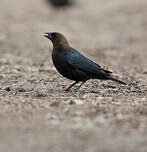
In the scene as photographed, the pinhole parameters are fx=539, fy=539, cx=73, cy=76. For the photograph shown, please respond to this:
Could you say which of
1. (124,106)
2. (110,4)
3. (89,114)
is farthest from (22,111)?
(110,4)

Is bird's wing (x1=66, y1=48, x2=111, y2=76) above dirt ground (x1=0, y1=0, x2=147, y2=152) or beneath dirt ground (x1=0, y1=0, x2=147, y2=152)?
above

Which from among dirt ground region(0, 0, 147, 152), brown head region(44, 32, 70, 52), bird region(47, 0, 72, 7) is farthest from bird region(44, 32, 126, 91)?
bird region(47, 0, 72, 7)

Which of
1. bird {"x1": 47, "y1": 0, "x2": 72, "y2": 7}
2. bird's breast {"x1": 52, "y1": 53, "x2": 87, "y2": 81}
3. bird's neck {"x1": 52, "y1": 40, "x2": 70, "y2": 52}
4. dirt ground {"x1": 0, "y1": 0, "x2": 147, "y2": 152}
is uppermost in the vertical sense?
bird {"x1": 47, "y1": 0, "x2": 72, "y2": 7}

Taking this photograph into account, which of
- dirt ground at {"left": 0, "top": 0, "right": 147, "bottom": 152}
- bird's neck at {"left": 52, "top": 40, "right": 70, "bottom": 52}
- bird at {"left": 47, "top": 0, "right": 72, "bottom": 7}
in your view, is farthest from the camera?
bird at {"left": 47, "top": 0, "right": 72, "bottom": 7}

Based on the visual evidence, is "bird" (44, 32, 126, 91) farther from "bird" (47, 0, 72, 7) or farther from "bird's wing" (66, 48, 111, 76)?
"bird" (47, 0, 72, 7)

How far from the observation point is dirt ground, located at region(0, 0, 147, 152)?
5.35m

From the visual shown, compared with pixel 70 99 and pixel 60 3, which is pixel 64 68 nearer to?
pixel 70 99

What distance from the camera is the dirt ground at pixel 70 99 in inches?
211

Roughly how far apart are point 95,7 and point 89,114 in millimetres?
23646

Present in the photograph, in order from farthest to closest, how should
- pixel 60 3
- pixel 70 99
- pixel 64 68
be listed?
1. pixel 60 3
2. pixel 64 68
3. pixel 70 99

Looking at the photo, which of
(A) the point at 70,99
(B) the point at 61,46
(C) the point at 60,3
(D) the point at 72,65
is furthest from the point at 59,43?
(C) the point at 60,3

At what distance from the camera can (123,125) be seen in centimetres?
587

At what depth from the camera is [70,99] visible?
24.2 feet

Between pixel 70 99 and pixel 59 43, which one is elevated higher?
pixel 59 43
